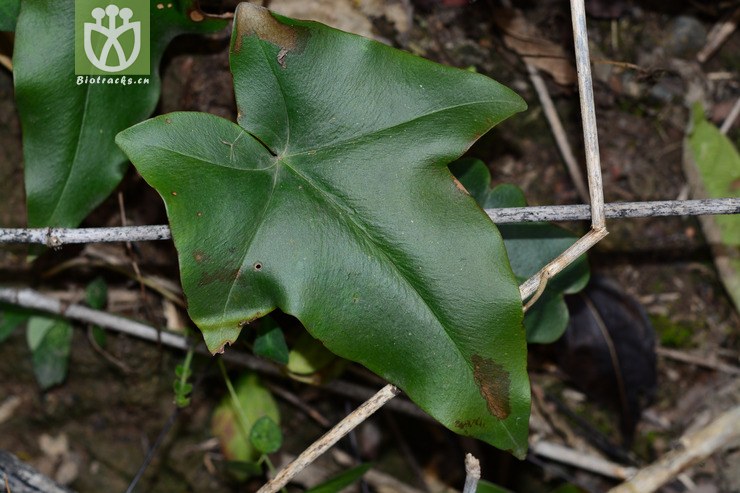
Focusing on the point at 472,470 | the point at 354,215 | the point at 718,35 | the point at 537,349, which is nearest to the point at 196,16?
the point at 354,215

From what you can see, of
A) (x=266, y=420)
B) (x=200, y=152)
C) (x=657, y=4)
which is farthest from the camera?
(x=657, y=4)

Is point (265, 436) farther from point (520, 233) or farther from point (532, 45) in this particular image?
point (532, 45)

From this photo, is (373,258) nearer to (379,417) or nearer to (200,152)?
(200,152)

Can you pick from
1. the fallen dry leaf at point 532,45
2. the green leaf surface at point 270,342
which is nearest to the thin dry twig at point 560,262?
the green leaf surface at point 270,342

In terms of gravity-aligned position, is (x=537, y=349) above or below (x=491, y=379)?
below

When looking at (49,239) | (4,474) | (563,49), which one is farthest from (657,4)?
(4,474)

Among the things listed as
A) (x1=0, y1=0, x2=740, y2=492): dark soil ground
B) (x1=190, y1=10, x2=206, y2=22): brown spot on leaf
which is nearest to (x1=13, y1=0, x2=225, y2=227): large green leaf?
(x1=190, y1=10, x2=206, y2=22): brown spot on leaf

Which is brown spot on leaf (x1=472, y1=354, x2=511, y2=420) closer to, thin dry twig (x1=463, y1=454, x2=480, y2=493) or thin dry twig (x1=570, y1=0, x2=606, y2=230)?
thin dry twig (x1=463, y1=454, x2=480, y2=493)

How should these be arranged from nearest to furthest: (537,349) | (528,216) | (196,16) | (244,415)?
(528,216) < (196,16) < (244,415) < (537,349)
